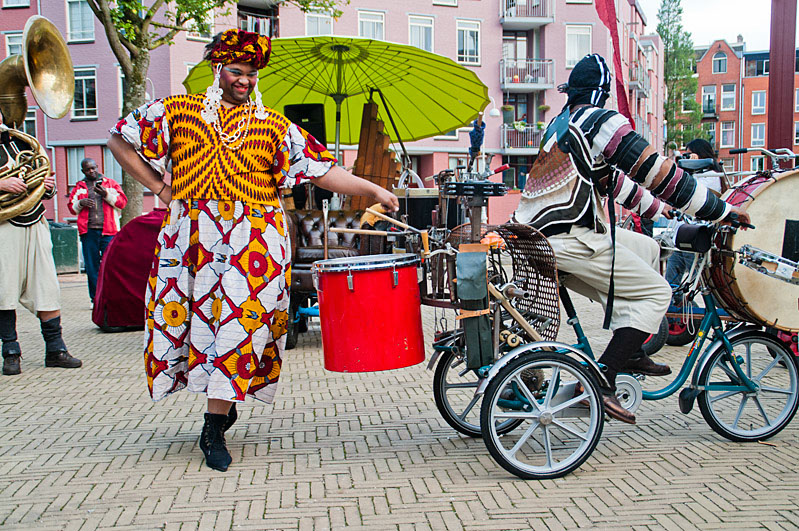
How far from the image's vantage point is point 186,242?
12.5ft

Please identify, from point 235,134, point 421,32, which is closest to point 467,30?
point 421,32

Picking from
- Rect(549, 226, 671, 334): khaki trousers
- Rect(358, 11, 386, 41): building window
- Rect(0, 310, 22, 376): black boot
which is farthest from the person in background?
Rect(358, 11, 386, 41): building window

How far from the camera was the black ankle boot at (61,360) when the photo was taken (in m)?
6.53

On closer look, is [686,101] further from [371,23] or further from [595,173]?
[595,173]

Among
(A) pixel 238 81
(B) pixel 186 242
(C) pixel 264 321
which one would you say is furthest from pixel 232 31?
(C) pixel 264 321

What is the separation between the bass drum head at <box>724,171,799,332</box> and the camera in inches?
165

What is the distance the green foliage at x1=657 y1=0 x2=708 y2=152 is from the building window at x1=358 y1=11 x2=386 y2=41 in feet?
114

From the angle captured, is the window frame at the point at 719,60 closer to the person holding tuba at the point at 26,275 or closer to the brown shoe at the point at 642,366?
the person holding tuba at the point at 26,275

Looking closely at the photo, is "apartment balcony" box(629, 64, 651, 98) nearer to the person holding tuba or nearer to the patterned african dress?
the person holding tuba

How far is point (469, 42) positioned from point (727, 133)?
5282 cm

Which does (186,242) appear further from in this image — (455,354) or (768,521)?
(768,521)

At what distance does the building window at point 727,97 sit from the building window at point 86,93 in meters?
66.5

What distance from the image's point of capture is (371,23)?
3403 cm

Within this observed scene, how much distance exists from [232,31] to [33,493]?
2402mm
